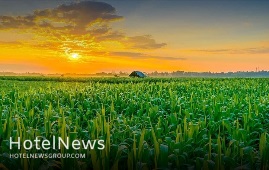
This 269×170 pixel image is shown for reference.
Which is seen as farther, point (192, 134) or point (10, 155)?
point (192, 134)

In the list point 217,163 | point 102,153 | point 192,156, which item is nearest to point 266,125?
point 192,156

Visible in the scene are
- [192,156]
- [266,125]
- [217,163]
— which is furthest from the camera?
[266,125]

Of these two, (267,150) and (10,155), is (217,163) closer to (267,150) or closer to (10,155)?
(267,150)

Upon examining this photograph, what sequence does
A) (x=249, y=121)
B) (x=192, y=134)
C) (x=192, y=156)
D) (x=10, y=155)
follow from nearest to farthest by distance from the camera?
(x=10, y=155), (x=192, y=156), (x=192, y=134), (x=249, y=121)

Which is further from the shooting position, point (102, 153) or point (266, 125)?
point (266, 125)

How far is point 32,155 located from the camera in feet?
14.5

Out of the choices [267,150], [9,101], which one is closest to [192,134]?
[267,150]

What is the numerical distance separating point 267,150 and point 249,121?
2808mm

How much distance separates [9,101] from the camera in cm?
1041

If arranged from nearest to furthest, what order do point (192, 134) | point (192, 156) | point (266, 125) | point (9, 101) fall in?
1. point (192, 156)
2. point (192, 134)
3. point (266, 125)
4. point (9, 101)

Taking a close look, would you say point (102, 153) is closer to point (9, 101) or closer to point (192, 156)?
point (192, 156)

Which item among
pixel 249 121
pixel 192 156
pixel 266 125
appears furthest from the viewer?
pixel 266 125

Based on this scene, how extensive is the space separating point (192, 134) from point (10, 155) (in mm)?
2894

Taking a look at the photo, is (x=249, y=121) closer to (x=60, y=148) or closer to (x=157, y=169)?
(x=157, y=169)
